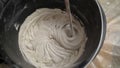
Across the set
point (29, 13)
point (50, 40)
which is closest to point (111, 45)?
point (50, 40)

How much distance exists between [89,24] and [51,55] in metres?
0.23

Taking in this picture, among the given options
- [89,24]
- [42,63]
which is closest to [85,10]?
[89,24]

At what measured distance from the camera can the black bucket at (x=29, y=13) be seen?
0.99m

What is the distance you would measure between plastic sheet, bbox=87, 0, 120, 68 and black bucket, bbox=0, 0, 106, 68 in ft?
0.28

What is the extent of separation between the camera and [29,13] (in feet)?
4.05

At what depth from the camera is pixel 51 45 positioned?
45.4 inches

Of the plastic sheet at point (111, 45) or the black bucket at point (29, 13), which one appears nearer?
the black bucket at point (29, 13)

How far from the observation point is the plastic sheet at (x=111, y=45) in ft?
3.59

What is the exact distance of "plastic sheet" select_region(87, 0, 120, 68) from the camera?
1.09m

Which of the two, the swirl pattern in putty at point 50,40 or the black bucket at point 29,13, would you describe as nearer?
the black bucket at point 29,13

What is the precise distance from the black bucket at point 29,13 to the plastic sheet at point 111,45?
0.09 meters

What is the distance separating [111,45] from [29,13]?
1.48ft

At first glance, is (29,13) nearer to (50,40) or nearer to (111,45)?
(50,40)

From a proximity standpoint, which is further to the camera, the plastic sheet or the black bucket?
the plastic sheet
